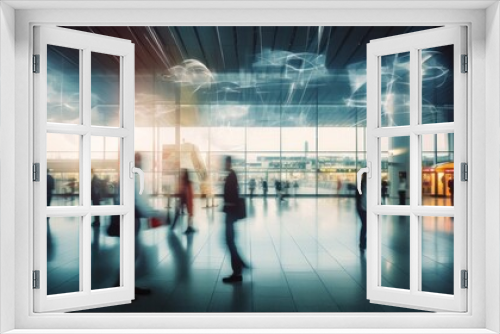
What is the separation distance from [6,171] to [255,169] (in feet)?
71.9

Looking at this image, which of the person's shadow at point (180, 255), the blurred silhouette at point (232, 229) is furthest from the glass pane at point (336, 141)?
the blurred silhouette at point (232, 229)

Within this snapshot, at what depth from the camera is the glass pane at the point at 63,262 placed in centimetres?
409

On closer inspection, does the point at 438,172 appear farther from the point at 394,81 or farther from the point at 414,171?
the point at 414,171

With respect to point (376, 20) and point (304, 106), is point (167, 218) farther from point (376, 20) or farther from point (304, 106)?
point (304, 106)

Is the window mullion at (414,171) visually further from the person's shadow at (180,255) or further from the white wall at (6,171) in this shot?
the person's shadow at (180,255)

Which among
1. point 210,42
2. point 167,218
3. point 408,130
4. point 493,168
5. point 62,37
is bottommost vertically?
point 167,218

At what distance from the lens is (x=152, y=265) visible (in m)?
5.39

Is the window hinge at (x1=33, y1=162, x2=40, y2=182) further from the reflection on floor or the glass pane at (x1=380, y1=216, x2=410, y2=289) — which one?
the glass pane at (x1=380, y1=216, x2=410, y2=289)

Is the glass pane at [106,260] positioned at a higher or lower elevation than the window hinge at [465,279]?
lower

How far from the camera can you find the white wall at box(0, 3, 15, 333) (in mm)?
2205

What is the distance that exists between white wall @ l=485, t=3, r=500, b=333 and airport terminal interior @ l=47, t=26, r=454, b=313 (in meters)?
0.39

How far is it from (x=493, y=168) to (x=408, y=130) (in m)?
0.49

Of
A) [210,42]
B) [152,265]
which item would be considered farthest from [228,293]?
[210,42]

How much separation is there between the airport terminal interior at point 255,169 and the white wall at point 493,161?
39 centimetres
